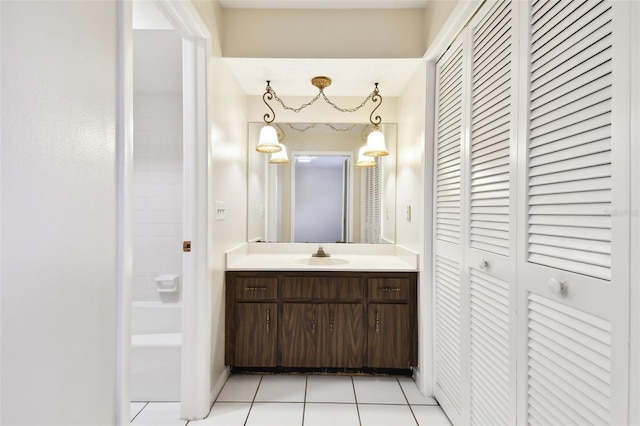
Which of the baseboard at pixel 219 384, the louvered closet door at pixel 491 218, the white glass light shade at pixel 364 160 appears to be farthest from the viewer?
the white glass light shade at pixel 364 160

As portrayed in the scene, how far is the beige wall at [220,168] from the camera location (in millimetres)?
1984

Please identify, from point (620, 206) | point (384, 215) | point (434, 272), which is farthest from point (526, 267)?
point (384, 215)

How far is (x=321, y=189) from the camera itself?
9.79 ft

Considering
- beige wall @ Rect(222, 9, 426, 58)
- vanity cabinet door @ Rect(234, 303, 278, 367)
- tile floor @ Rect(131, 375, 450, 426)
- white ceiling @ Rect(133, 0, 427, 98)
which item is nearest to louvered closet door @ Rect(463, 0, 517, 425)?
tile floor @ Rect(131, 375, 450, 426)

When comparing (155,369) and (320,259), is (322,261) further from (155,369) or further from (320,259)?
(155,369)

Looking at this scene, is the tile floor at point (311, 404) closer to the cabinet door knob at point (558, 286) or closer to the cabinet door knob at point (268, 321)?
the cabinet door knob at point (268, 321)

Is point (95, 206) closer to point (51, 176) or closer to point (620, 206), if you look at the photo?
point (51, 176)

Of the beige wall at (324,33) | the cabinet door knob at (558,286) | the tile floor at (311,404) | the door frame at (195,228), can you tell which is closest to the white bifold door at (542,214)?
the cabinet door knob at (558,286)

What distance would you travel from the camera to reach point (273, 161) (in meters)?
2.96

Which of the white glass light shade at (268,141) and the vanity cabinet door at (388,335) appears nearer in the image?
the vanity cabinet door at (388,335)

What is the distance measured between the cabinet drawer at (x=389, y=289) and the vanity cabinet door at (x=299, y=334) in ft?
1.34

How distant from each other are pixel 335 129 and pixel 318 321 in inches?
61.7

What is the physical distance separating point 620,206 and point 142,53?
261 centimetres

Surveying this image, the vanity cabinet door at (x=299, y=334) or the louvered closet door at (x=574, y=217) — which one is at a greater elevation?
the louvered closet door at (x=574, y=217)
